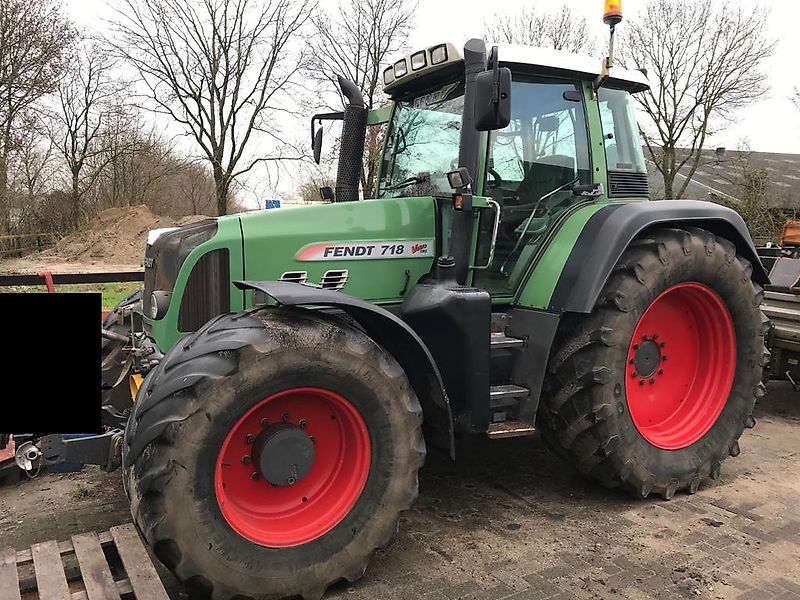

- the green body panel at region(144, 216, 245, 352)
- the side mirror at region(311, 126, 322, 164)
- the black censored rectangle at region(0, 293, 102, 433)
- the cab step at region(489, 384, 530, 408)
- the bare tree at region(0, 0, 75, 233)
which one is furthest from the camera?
the bare tree at region(0, 0, 75, 233)

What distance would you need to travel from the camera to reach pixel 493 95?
3.11 m

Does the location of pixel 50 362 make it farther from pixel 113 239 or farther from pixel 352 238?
pixel 113 239

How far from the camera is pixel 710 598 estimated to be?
2.93 metres

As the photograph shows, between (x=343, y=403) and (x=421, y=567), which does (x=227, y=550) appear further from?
(x=421, y=567)

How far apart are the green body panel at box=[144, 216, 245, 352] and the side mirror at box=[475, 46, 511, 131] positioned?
4.58 ft

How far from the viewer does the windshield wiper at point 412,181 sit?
4.08 meters

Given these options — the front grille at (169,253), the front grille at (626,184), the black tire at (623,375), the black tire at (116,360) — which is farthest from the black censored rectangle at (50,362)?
the front grille at (626,184)

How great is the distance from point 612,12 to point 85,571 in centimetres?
409

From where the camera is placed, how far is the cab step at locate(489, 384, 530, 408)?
361cm

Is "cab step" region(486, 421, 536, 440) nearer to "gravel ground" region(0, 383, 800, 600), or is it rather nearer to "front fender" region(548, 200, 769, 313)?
"gravel ground" region(0, 383, 800, 600)

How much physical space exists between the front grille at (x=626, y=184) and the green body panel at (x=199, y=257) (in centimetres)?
241

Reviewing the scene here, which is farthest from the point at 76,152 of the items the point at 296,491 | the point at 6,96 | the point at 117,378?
the point at 296,491

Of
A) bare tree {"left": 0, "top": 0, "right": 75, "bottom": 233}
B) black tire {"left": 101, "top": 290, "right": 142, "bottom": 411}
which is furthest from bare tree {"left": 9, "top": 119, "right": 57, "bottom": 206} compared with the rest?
black tire {"left": 101, "top": 290, "right": 142, "bottom": 411}

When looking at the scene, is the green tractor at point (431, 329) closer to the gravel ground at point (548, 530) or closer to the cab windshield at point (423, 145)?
the cab windshield at point (423, 145)
